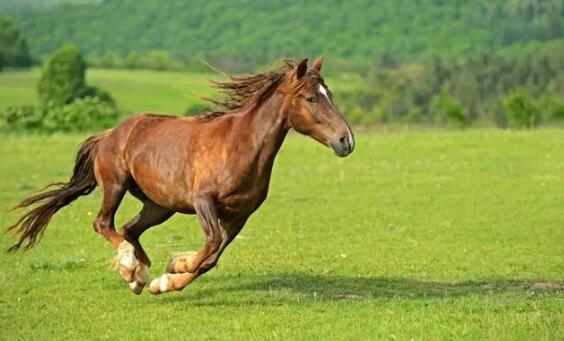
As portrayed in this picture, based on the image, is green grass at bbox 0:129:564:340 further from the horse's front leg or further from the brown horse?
the brown horse

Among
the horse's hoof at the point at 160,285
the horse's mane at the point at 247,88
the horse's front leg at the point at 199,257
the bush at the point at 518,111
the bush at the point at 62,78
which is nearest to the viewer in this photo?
the horse's front leg at the point at 199,257

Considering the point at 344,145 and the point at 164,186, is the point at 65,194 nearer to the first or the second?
the point at 164,186

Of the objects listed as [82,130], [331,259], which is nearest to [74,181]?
[331,259]

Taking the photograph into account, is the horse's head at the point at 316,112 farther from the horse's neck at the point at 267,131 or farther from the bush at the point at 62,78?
the bush at the point at 62,78

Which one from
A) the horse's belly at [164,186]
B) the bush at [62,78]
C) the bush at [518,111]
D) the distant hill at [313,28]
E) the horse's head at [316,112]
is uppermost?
the horse's head at [316,112]

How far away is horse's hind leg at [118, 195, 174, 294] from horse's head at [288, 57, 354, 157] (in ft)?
7.05

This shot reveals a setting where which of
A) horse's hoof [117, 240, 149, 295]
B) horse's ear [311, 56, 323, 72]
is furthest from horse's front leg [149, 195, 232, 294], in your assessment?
horse's ear [311, 56, 323, 72]

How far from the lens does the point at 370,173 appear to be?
2892 centimetres

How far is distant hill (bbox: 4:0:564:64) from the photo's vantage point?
150 metres

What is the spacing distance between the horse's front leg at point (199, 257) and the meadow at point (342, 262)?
0.26 m

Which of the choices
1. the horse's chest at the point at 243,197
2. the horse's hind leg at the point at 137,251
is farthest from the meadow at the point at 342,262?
the horse's chest at the point at 243,197

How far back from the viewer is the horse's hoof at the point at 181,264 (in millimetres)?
11742

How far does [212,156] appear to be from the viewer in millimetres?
12211

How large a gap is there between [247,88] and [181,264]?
6.69ft
